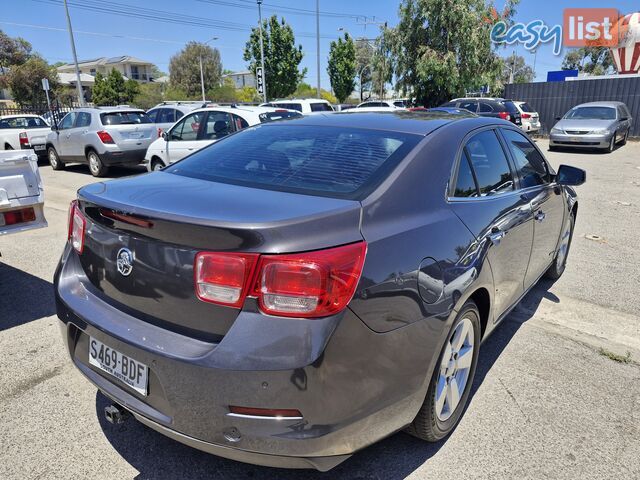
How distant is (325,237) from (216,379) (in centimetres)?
65

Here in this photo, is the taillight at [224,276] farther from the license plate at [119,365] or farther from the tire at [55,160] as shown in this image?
the tire at [55,160]

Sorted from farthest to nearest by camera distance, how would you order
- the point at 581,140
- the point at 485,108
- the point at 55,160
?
1. the point at 485,108
2. the point at 581,140
3. the point at 55,160

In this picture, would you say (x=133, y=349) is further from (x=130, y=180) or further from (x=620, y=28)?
(x=620, y=28)

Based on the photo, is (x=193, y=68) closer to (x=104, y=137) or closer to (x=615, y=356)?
(x=104, y=137)

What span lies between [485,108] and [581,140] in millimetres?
4017

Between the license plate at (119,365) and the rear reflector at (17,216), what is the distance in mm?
2178

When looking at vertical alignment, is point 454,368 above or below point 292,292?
below

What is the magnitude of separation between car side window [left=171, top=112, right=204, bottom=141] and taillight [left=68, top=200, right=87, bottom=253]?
700 cm

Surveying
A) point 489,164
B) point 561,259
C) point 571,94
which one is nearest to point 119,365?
point 489,164

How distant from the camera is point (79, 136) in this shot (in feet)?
39.3

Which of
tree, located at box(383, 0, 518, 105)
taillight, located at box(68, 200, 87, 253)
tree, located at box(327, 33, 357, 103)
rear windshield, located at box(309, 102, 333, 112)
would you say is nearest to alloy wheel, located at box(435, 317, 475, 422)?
taillight, located at box(68, 200, 87, 253)

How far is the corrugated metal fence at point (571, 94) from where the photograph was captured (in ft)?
69.9

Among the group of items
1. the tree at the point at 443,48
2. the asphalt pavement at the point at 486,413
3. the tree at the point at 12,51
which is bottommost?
the asphalt pavement at the point at 486,413

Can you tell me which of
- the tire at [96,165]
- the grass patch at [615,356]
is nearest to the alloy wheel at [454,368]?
the grass patch at [615,356]
